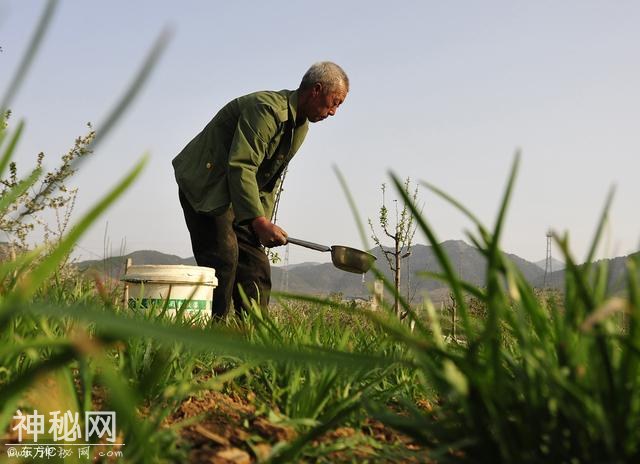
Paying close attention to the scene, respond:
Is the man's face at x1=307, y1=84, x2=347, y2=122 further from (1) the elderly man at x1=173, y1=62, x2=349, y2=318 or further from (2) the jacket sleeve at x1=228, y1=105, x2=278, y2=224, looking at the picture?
(2) the jacket sleeve at x1=228, y1=105, x2=278, y2=224

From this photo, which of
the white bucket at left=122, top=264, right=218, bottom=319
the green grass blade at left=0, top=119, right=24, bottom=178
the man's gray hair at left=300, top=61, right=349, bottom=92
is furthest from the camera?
the man's gray hair at left=300, top=61, right=349, bottom=92

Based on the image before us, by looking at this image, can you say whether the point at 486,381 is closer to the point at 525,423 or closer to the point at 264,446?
the point at 525,423

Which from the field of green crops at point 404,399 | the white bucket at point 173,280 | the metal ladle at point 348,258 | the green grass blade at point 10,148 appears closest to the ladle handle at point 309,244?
the metal ladle at point 348,258

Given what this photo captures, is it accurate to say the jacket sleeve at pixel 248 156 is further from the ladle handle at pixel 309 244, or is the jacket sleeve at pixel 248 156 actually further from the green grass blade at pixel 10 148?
the green grass blade at pixel 10 148

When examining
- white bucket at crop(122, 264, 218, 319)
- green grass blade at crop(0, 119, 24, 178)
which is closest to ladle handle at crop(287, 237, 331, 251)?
white bucket at crop(122, 264, 218, 319)

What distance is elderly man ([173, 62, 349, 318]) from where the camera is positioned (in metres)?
4.33

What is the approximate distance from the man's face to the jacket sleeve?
379 mm

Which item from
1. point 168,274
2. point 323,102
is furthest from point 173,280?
point 323,102

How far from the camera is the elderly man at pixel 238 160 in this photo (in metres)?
4.33

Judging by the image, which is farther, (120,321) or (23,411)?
(23,411)

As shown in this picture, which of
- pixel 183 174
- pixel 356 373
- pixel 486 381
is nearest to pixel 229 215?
pixel 183 174

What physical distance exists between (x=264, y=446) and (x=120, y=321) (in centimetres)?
79

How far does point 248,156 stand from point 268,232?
588 millimetres

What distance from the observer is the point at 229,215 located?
15.7 ft
